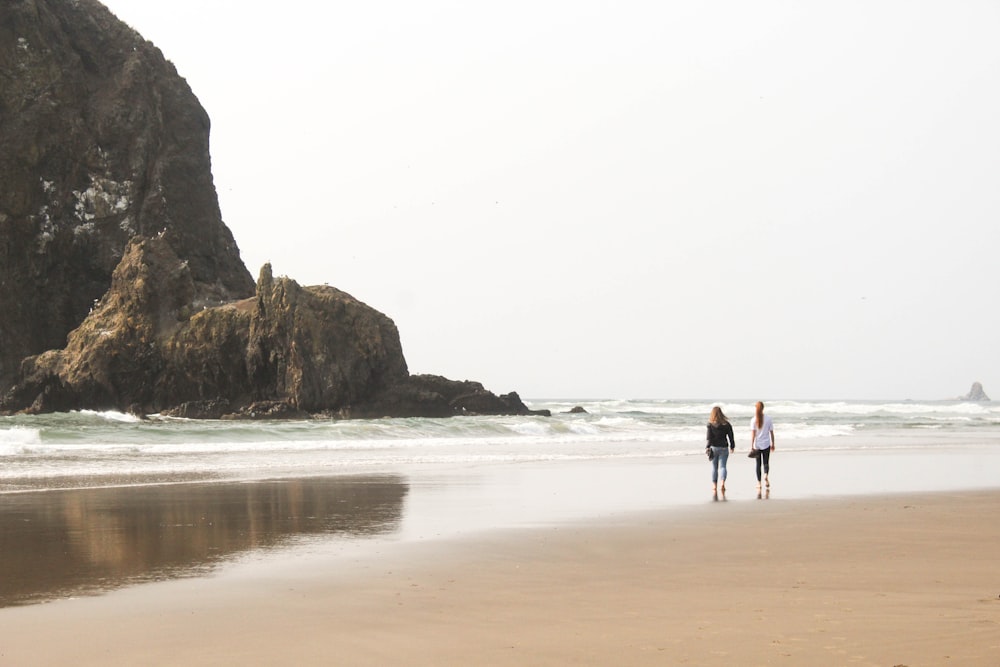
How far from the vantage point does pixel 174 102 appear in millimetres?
66688

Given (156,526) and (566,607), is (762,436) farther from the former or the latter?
(566,607)

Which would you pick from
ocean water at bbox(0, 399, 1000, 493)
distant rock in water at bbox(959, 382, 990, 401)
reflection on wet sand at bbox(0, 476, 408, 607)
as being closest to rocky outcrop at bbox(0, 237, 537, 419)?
ocean water at bbox(0, 399, 1000, 493)

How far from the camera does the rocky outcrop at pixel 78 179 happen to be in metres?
58.5

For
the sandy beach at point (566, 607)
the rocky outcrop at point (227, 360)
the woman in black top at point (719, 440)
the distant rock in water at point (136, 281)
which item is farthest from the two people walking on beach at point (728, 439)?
the distant rock in water at point (136, 281)

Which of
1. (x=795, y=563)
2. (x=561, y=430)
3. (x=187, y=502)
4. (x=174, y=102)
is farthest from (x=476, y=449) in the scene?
(x=174, y=102)

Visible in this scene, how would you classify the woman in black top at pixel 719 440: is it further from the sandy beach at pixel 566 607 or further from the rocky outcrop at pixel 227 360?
the rocky outcrop at pixel 227 360

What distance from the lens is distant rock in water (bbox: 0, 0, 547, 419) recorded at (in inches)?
1896

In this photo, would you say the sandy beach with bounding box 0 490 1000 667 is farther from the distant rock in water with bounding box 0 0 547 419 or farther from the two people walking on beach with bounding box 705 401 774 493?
the distant rock in water with bounding box 0 0 547 419

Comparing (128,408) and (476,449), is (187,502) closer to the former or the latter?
(476,449)

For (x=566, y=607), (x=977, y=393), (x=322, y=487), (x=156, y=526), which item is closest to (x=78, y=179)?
(x=322, y=487)

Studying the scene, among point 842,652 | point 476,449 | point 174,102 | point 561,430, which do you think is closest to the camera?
point 842,652

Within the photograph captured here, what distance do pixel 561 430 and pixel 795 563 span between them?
29.6m

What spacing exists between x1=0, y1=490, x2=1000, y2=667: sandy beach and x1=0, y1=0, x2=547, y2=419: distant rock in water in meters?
39.0

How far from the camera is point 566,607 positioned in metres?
6.47
